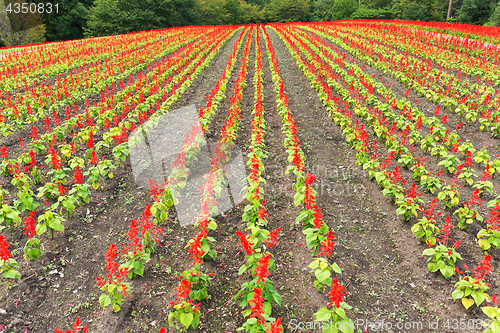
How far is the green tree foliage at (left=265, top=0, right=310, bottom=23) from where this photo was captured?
6078 centimetres

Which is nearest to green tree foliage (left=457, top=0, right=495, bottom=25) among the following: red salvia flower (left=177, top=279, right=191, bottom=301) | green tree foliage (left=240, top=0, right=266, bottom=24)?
green tree foliage (left=240, top=0, right=266, bottom=24)

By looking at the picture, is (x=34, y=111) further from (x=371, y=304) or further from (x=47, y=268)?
(x=371, y=304)

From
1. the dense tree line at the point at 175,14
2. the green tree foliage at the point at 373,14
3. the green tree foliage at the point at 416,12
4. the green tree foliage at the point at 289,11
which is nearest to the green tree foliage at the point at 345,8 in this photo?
the dense tree line at the point at 175,14

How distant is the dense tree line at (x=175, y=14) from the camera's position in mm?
39875

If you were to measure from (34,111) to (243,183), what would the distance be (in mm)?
8561

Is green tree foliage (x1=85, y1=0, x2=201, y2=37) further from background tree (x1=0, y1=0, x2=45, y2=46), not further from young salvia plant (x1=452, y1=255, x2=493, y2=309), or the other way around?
young salvia plant (x1=452, y1=255, x2=493, y2=309)

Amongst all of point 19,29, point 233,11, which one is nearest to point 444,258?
point 19,29

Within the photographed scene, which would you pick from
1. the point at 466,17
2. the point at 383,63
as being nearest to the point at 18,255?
the point at 383,63

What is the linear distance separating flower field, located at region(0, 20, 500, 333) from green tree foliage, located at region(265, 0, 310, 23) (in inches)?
2271

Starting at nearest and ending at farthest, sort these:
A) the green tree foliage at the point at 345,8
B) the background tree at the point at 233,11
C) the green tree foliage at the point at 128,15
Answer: the green tree foliage at the point at 128,15, the green tree foliage at the point at 345,8, the background tree at the point at 233,11

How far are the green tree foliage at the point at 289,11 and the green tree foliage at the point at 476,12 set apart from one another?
2951cm

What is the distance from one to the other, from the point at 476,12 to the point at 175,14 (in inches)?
1779

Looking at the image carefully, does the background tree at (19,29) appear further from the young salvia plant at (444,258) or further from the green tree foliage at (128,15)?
the young salvia plant at (444,258)

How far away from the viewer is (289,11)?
62250 millimetres
